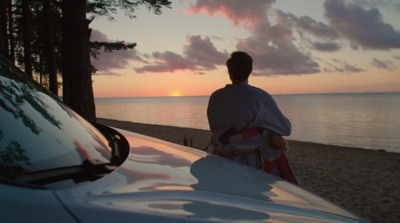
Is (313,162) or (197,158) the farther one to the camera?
(313,162)

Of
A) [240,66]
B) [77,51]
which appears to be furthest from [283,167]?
[77,51]

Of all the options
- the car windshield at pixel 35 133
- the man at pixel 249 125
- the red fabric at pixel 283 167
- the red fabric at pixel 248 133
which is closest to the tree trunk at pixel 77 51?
the man at pixel 249 125

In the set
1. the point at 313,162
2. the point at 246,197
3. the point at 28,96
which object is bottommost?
the point at 313,162

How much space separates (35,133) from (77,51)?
568 centimetres

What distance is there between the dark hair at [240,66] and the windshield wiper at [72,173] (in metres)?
1.71

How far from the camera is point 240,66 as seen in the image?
107 inches

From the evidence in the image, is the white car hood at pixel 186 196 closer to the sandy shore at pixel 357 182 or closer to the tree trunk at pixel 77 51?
the sandy shore at pixel 357 182

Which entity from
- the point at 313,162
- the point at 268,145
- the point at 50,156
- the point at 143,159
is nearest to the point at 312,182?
the point at 313,162

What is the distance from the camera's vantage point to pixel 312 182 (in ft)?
24.8

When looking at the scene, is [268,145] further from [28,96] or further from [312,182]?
[312,182]

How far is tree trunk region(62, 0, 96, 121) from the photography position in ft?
20.7

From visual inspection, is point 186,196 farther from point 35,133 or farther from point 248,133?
point 248,133

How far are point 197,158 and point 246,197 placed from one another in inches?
26.8

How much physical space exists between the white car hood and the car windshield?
17 centimetres
